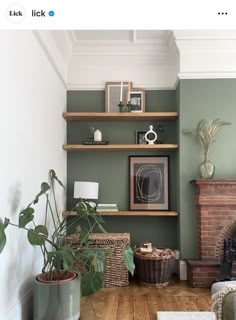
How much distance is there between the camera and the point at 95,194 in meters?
3.82

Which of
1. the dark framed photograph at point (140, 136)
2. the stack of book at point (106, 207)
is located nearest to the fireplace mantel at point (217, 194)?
the dark framed photograph at point (140, 136)

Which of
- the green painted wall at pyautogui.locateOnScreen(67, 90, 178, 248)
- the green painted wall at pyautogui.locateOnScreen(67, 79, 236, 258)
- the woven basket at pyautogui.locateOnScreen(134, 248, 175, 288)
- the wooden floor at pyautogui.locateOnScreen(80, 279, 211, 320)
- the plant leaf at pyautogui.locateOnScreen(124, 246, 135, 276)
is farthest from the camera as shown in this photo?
the green painted wall at pyautogui.locateOnScreen(67, 90, 178, 248)

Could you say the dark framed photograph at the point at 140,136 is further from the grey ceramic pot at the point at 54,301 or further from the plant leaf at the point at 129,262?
the grey ceramic pot at the point at 54,301

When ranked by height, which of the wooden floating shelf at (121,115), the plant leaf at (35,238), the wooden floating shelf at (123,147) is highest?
the wooden floating shelf at (121,115)

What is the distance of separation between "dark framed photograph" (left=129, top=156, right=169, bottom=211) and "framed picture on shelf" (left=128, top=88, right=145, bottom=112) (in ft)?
2.15

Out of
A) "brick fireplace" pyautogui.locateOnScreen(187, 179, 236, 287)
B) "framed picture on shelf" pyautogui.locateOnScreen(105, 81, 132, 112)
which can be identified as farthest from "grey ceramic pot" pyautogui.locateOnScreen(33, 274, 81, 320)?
"framed picture on shelf" pyautogui.locateOnScreen(105, 81, 132, 112)

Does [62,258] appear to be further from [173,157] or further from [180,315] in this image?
[173,157]

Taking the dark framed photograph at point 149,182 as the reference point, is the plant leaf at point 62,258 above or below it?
below

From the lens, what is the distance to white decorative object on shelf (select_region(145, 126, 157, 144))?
13.2ft

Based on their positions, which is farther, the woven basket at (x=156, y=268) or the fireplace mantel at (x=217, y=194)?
the fireplace mantel at (x=217, y=194)

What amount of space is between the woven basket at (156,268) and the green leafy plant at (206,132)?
50.2 inches

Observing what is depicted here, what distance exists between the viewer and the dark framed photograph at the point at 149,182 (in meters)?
4.11

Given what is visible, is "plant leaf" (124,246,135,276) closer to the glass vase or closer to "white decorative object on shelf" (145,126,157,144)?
the glass vase

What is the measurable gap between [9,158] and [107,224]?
225 cm
